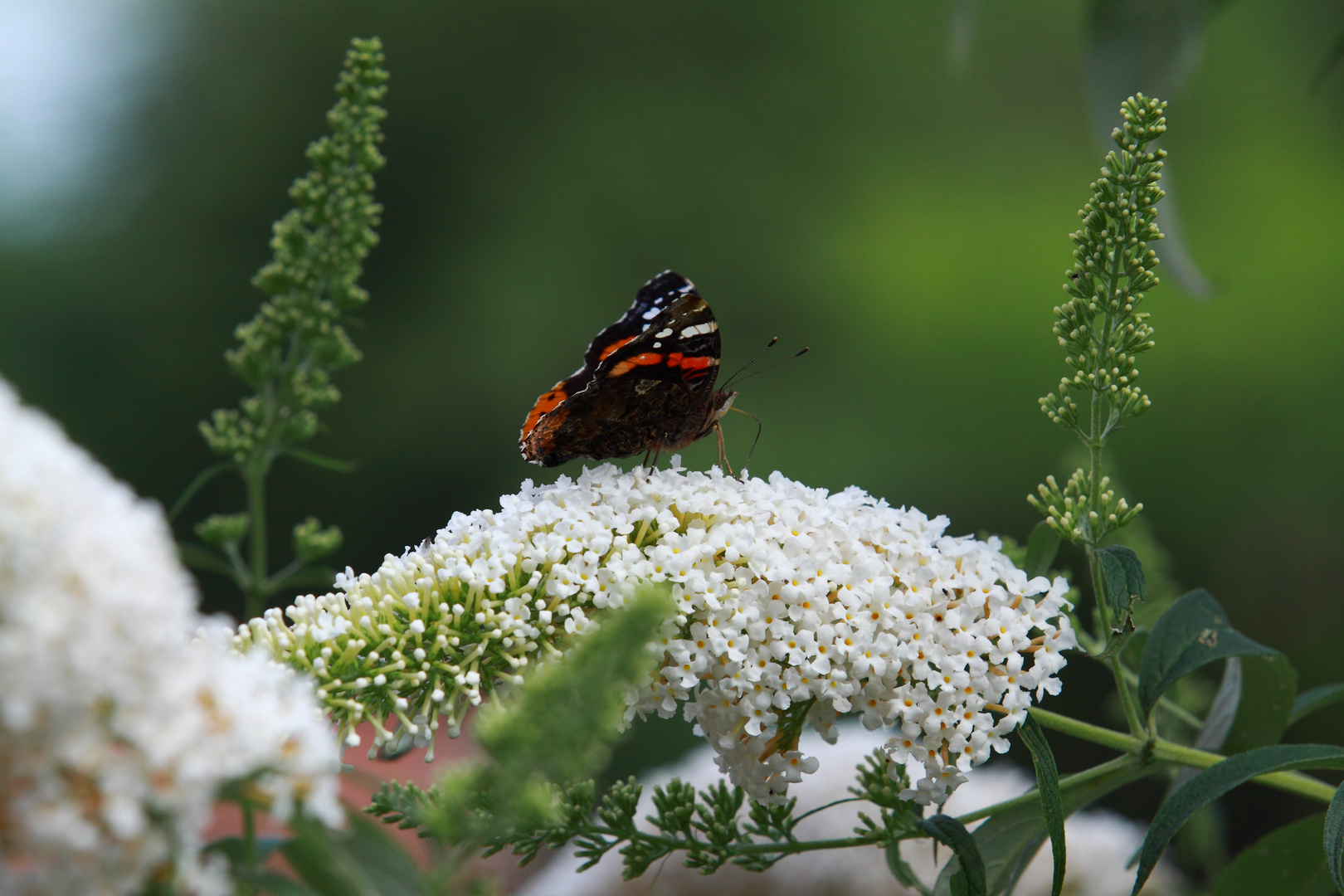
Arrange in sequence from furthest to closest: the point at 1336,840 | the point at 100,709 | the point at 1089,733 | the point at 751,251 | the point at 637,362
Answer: the point at 751,251, the point at 637,362, the point at 1089,733, the point at 1336,840, the point at 100,709

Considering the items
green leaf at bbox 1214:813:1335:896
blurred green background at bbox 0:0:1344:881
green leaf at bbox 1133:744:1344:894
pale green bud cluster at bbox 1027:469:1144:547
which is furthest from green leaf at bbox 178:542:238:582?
blurred green background at bbox 0:0:1344:881

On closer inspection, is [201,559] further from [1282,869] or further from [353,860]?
[1282,869]

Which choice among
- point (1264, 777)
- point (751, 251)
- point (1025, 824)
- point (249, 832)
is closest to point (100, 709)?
point (249, 832)

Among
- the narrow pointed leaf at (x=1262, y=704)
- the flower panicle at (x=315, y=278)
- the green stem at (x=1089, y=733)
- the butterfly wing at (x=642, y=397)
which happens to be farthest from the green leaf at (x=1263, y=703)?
the flower panicle at (x=315, y=278)

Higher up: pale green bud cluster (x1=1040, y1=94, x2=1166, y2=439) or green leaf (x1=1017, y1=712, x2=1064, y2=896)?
pale green bud cluster (x1=1040, y1=94, x2=1166, y2=439)

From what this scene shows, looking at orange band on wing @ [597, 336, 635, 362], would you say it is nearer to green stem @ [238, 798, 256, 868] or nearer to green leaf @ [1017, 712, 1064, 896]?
green leaf @ [1017, 712, 1064, 896]

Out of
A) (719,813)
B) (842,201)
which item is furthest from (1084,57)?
(842,201)
